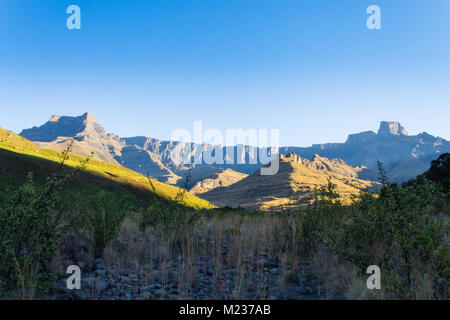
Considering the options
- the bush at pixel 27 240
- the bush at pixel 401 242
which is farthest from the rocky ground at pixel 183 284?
the bush at pixel 401 242

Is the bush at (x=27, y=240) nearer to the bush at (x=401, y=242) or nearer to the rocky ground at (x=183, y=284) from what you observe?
the rocky ground at (x=183, y=284)

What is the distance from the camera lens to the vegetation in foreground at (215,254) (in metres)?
3.74

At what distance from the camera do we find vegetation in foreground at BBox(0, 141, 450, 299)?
3742 millimetres

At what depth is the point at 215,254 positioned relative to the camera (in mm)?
6027

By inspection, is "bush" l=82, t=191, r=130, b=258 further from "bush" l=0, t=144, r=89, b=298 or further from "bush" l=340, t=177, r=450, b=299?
"bush" l=340, t=177, r=450, b=299

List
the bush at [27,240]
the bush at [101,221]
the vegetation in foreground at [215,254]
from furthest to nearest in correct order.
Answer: the bush at [101,221] < the vegetation in foreground at [215,254] < the bush at [27,240]

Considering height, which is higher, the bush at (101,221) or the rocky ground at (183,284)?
the bush at (101,221)

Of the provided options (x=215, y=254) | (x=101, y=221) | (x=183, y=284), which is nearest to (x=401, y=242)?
(x=183, y=284)

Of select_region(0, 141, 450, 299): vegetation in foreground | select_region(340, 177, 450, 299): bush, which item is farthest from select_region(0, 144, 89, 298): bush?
select_region(340, 177, 450, 299): bush

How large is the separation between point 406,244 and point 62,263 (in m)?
5.93

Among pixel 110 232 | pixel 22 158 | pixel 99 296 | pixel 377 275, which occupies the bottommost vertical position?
pixel 99 296
